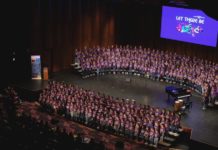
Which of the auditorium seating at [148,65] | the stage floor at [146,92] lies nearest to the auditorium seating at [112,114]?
the stage floor at [146,92]

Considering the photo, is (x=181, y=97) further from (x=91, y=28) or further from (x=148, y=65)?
(x=91, y=28)

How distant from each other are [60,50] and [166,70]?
7.47 meters

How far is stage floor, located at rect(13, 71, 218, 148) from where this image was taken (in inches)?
672

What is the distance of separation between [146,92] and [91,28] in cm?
755

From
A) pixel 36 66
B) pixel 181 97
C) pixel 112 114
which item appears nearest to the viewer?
pixel 112 114

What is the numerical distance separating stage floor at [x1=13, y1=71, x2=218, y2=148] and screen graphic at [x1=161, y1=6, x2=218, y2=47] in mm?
3928

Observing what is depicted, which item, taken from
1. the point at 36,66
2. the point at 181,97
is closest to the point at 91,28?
the point at 36,66

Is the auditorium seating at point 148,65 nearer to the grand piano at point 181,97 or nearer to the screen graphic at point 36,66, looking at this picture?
A: the grand piano at point 181,97

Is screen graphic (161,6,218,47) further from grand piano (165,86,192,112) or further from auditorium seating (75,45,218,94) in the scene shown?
grand piano (165,86,192,112)

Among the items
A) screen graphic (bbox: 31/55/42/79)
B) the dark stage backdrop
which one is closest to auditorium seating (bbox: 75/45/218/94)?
the dark stage backdrop

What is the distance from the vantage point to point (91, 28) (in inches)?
1048

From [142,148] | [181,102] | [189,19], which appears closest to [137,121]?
[142,148]

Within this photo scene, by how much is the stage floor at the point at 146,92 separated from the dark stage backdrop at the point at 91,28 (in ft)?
6.67

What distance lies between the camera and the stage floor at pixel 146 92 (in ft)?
56.0
